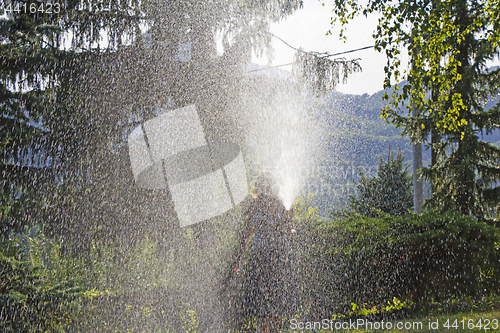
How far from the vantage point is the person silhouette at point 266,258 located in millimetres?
4645

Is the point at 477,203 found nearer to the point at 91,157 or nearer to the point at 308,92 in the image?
the point at 308,92

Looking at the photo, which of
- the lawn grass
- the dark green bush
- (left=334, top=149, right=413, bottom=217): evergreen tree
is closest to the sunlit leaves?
the dark green bush

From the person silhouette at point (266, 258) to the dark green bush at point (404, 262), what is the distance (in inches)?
45.8

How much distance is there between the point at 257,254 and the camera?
15.9ft

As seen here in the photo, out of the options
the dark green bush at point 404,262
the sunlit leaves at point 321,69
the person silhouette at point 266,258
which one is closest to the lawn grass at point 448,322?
the dark green bush at point 404,262

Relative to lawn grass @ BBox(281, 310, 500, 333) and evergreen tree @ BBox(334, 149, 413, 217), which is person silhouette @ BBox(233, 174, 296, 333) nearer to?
lawn grass @ BBox(281, 310, 500, 333)

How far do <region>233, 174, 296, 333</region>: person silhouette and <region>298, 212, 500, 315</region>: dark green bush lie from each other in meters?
1.16

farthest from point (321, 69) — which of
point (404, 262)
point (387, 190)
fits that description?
point (387, 190)

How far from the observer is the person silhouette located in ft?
15.2

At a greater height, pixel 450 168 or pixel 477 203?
pixel 450 168

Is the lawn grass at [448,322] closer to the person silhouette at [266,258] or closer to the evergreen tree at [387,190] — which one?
the person silhouette at [266,258]

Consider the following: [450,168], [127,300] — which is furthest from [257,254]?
[450,168]

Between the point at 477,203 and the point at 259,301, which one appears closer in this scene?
the point at 259,301

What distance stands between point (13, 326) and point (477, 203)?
8.97 metres
